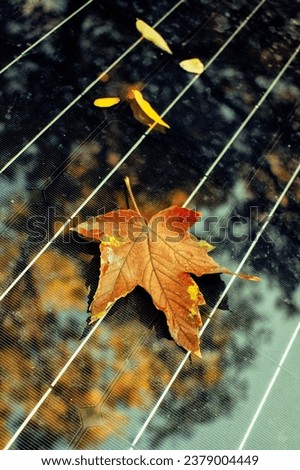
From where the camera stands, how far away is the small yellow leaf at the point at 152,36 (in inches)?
102

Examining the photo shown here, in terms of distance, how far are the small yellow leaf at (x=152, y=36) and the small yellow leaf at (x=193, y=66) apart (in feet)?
0.33

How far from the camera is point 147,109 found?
2361 millimetres

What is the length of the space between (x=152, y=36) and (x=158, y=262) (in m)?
1.34

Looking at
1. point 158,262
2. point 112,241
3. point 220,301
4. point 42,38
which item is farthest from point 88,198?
point 42,38

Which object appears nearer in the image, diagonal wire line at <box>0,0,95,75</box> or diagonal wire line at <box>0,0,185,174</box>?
diagonal wire line at <box>0,0,185,174</box>

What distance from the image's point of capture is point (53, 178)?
212cm

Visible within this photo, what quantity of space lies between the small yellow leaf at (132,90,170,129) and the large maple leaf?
532mm

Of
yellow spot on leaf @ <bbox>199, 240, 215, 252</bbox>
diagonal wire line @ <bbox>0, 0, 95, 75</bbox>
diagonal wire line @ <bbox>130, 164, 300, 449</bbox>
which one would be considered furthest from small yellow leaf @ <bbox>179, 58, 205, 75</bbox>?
yellow spot on leaf @ <bbox>199, 240, 215, 252</bbox>

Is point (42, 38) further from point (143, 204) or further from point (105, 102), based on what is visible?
point (143, 204)

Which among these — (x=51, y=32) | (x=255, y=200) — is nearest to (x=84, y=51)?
(x=51, y=32)

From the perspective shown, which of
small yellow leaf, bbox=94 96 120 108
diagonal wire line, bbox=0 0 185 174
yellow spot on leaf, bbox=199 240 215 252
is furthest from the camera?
small yellow leaf, bbox=94 96 120 108

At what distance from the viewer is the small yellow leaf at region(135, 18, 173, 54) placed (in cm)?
258

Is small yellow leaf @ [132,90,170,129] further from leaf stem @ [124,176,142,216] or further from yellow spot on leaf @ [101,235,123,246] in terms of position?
yellow spot on leaf @ [101,235,123,246]
